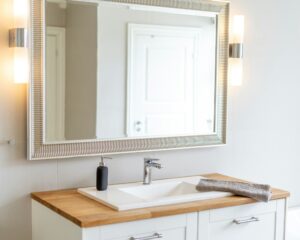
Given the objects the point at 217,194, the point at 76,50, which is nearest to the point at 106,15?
the point at 76,50

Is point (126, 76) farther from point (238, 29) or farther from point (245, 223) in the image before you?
point (245, 223)

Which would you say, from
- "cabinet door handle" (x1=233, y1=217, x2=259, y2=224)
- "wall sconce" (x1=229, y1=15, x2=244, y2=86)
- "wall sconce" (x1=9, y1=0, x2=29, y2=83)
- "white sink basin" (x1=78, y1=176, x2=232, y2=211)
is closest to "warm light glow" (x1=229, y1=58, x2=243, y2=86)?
"wall sconce" (x1=229, y1=15, x2=244, y2=86)

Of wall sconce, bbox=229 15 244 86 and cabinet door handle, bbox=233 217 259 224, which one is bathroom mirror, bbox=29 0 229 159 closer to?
wall sconce, bbox=229 15 244 86

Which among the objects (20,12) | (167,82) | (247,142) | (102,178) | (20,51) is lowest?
(102,178)

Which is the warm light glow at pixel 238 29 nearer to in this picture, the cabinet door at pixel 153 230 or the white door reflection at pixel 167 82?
the white door reflection at pixel 167 82

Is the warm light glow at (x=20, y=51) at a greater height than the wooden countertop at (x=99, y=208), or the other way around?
the warm light glow at (x=20, y=51)

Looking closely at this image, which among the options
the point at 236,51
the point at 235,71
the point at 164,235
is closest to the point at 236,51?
the point at 236,51

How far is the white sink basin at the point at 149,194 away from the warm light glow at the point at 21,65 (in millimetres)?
653

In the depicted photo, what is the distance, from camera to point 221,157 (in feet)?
10.6

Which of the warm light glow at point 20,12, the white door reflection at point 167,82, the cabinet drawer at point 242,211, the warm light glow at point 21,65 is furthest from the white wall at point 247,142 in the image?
the cabinet drawer at point 242,211

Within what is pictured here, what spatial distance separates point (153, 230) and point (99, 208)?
27 cm

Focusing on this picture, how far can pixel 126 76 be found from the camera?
109 inches

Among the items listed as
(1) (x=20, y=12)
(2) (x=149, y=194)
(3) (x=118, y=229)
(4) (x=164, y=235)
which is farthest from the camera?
(2) (x=149, y=194)

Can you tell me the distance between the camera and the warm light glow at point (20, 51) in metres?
2.41
